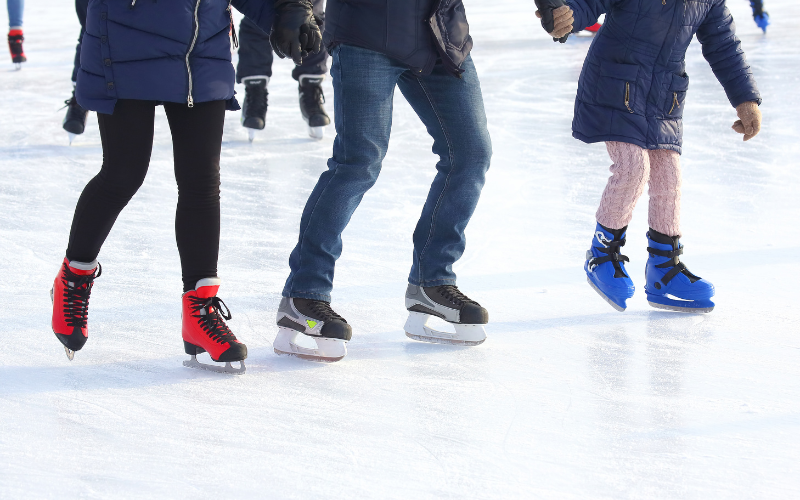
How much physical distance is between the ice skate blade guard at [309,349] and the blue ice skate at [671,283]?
913 millimetres

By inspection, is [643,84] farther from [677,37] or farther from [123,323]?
[123,323]

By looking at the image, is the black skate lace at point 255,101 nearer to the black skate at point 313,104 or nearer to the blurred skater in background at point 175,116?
the black skate at point 313,104

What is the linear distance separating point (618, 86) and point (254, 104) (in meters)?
2.95

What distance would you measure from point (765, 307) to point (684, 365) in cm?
54

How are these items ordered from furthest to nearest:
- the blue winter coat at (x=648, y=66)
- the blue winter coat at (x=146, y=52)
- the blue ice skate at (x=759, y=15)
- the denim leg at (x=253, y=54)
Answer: the blue ice skate at (x=759, y=15) → the denim leg at (x=253, y=54) → the blue winter coat at (x=648, y=66) → the blue winter coat at (x=146, y=52)

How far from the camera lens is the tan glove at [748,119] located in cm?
269

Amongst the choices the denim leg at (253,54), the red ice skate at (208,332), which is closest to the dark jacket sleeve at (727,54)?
the red ice skate at (208,332)

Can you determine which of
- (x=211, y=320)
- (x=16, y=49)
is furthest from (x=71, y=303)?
(x=16, y=49)

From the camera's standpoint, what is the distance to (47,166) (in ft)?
15.1

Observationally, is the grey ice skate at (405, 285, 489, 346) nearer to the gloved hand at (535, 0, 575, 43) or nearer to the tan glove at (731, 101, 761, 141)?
the gloved hand at (535, 0, 575, 43)

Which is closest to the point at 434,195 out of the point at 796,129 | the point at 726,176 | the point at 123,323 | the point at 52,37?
the point at 123,323

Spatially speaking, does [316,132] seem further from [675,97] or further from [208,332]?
[208,332]

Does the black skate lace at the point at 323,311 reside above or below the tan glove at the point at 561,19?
below

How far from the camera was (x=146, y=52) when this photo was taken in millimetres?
2080
